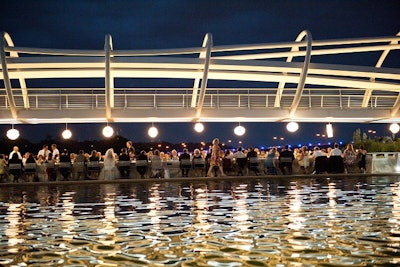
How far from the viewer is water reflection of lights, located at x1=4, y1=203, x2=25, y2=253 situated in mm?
8061

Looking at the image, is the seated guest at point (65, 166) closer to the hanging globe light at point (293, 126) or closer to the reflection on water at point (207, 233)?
the reflection on water at point (207, 233)

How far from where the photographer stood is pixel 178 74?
33281 millimetres

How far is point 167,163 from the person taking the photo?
27.5 metres

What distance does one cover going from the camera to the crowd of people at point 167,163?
26766 millimetres

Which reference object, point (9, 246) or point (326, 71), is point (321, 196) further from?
point (326, 71)

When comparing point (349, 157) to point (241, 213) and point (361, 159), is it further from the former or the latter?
point (241, 213)

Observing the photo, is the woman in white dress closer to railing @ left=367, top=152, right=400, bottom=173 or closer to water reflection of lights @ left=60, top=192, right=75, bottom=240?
water reflection of lights @ left=60, top=192, right=75, bottom=240

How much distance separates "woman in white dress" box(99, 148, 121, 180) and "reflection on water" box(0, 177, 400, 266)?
12.8 meters

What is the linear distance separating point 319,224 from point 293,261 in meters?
3.08

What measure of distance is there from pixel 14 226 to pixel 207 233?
3.54m

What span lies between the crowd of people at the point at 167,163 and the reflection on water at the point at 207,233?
42.2 feet

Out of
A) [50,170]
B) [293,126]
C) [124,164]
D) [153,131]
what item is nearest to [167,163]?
[124,164]

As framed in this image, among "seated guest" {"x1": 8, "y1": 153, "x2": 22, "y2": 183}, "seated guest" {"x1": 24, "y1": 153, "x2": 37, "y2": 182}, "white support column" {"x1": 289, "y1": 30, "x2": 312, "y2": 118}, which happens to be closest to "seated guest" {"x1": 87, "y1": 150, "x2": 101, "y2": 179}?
"seated guest" {"x1": 24, "y1": 153, "x2": 37, "y2": 182}

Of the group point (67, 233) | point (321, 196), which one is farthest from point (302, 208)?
point (67, 233)
